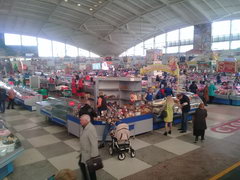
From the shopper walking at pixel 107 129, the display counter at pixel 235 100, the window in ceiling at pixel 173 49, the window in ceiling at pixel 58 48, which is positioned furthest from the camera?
the window in ceiling at pixel 58 48

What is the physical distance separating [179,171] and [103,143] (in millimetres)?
2433

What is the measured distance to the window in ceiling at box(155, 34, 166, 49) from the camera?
1495 inches

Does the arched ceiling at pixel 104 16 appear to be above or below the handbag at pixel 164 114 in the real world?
above

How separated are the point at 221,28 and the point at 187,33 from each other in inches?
243

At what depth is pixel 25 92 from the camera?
13.5m

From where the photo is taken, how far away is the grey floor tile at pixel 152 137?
6.64 metres

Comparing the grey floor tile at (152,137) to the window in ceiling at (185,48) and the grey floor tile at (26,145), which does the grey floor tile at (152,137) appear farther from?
the window in ceiling at (185,48)

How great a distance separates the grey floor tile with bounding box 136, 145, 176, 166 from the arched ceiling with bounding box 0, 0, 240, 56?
69.9 ft

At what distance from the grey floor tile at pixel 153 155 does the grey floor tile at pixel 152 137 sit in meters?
0.57

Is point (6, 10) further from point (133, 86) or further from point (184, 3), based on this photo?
point (133, 86)

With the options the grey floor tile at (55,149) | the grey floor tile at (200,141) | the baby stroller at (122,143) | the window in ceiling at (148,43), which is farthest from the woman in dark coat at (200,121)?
the window in ceiling at (148,43)

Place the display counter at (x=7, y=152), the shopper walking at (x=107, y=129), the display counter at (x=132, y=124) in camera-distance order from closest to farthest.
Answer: the display counter at (x=7, y=152) < the shopper walking at (x=107, y=129) < the display counter at (x=132, y=124)

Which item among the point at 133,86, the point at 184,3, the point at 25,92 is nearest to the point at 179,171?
the point at 133,86

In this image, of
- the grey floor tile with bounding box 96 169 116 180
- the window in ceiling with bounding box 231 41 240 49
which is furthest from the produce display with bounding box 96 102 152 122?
the window in ceiling with bounding box 231 41 240 49
